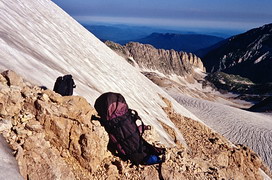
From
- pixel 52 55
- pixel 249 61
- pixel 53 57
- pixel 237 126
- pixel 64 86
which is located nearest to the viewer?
pixel 64 86

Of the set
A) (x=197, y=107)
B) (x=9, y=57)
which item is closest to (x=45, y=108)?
(x=9, y=57)

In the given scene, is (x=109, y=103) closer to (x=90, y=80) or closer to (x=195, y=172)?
(x=195, y=172)

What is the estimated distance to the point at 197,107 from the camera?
110 ft

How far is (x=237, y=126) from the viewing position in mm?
30172

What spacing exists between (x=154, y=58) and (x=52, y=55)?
133 meters

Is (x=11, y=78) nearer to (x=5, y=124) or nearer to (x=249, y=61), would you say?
(x=5, y=124)

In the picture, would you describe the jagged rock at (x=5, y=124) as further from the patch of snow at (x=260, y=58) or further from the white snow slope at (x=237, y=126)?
the patch of snow at (x=260, y=58)

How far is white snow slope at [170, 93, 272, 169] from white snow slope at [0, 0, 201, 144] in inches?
528

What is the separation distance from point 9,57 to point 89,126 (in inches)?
126

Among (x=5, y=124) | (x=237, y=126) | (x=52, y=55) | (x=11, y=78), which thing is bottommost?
(x=237, y=126)

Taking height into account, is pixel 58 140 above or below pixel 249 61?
above

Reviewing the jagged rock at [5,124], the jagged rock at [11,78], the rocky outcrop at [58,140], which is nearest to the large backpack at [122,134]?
the rocky outcrop at [58,140]

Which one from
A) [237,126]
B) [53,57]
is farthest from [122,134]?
A: [237,126]

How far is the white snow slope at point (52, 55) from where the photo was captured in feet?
28.6
